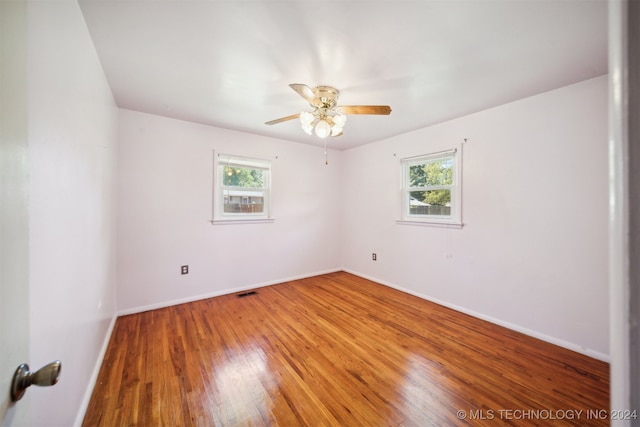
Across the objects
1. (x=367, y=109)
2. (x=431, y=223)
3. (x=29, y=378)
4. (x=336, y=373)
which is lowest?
(x=336, y=373)

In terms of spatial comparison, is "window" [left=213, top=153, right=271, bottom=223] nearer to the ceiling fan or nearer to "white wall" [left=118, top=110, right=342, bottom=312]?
"white wall" [left=118, top=110, right=342, bottom=312]

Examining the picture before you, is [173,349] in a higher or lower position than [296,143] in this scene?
lower

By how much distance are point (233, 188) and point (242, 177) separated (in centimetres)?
22

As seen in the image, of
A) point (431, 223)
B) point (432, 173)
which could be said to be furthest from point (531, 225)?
point (432, 173)

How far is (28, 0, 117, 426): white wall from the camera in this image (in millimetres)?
994

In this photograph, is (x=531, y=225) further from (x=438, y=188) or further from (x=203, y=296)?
(x=203, y=296)

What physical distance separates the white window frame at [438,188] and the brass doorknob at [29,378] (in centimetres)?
339

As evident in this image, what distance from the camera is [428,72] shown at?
207 centimetres

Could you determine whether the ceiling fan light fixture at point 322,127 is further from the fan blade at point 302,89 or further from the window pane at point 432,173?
the window pane at point 432,173

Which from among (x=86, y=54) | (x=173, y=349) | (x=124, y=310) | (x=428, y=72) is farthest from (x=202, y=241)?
(x=428, y=72)

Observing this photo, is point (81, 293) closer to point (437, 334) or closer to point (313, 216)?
point (437, 334)

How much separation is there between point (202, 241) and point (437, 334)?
301 cm

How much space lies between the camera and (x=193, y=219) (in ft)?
10.9

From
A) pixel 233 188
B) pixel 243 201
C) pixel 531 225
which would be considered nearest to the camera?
pixel 531 225
